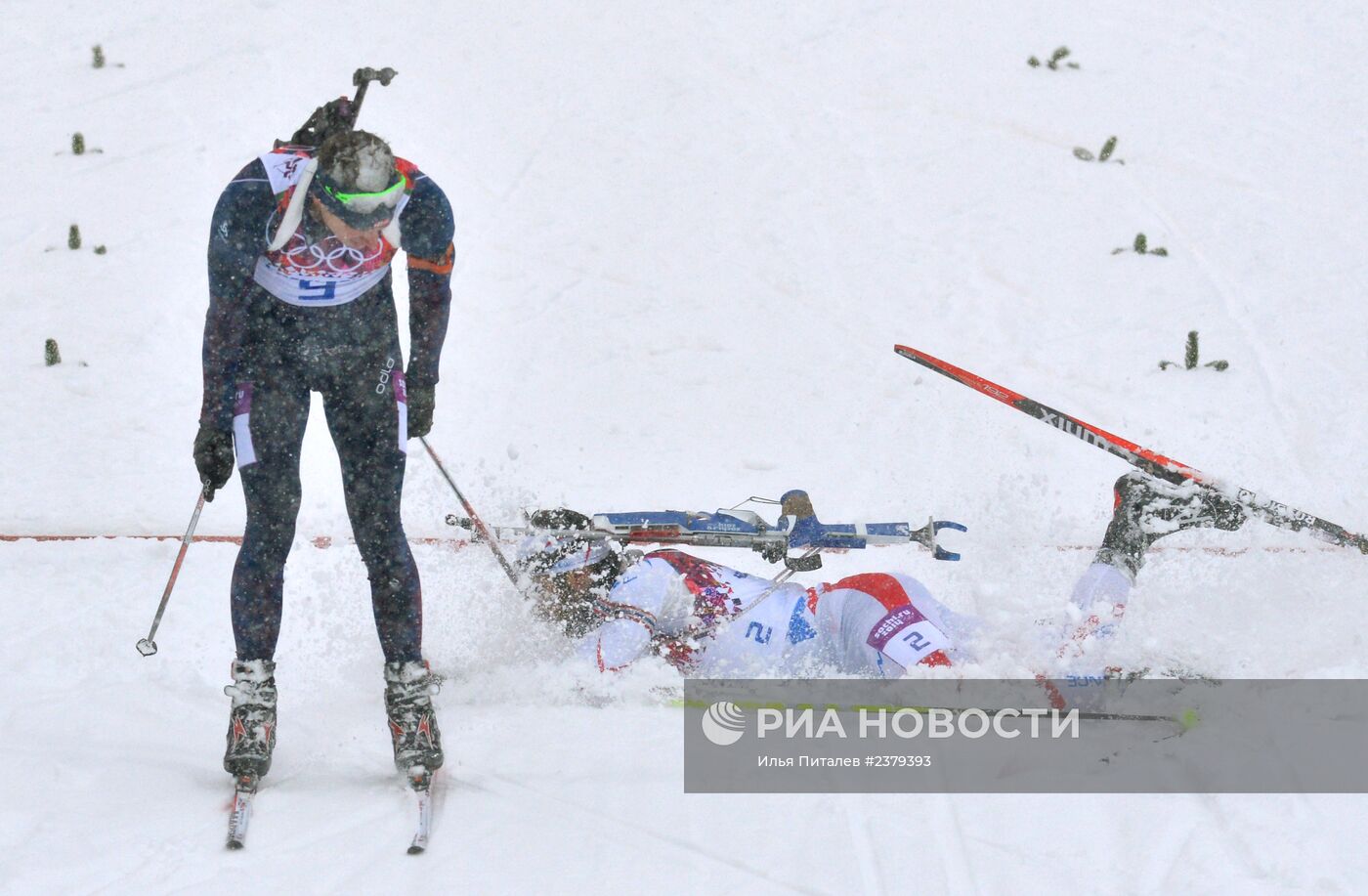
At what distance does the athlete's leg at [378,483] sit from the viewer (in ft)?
11.5

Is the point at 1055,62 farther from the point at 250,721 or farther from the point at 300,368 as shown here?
the point at 250,721

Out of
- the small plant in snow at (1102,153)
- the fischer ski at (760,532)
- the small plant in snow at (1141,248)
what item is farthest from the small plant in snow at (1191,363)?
the fischer ski at (760,532)

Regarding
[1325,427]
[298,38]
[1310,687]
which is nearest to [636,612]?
[1310,687]

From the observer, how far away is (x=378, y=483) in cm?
350

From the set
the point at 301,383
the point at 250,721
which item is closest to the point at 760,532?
the point at 301,383

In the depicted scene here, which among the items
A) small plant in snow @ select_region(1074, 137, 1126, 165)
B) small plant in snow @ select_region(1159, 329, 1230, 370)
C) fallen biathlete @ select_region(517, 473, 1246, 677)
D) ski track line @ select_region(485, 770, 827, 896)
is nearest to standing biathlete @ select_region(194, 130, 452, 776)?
ski track line @ select_region(485, 770, 827, 896)

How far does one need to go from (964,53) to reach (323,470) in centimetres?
648

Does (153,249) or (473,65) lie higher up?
(473,65)

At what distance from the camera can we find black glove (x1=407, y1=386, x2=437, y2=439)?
144 inches

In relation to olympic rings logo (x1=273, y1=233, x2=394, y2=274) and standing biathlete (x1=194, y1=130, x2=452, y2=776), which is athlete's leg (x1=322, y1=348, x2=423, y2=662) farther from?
olympic rings logo (x1=273, y1=233, x2=394, y2=274)

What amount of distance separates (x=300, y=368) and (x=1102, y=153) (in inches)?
288

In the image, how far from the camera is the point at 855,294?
27.1 feet

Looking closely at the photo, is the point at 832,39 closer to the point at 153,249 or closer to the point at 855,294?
the point at 855,294

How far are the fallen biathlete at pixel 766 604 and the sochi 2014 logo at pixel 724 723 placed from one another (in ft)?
0.72
